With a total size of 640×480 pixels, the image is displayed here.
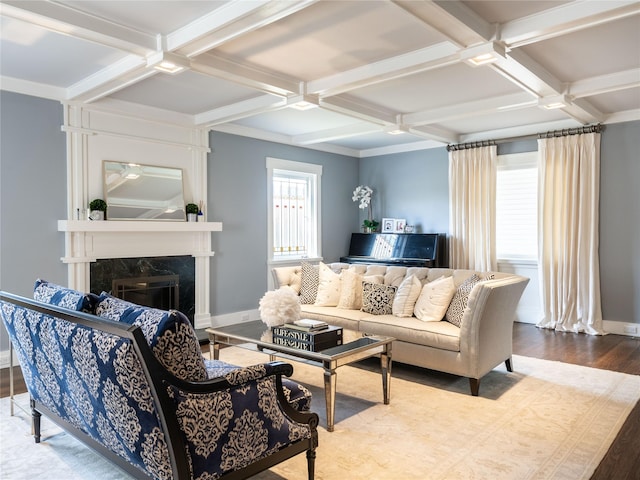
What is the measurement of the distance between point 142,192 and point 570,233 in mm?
5033

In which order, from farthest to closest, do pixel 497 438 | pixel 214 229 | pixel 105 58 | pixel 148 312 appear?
1. pixel 214 229
2. pixel 105 58
3. pixel 497 438
4. pixel 148 312

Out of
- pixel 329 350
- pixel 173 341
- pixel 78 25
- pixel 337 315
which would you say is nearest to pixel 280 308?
pixel 329 350

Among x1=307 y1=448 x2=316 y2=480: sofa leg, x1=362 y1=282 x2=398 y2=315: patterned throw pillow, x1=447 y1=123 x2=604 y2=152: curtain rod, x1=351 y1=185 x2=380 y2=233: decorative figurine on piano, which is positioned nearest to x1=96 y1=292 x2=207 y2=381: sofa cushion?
x1=307 y1=448 x2=316 y2=480: sofa leg

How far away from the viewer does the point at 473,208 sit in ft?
21.2

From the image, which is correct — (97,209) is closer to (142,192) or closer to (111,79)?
(142,192)

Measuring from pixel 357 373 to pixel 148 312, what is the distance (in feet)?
8.51

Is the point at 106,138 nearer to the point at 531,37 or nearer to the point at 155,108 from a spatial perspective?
the point at 155,108

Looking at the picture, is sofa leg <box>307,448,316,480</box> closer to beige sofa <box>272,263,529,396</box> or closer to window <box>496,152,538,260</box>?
beige sofa <box>272,263,529,396</box>

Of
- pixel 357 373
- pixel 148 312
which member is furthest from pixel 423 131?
pixel 148 312

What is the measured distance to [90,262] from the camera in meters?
4.62

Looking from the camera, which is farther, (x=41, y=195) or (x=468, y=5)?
(x=41, y=195)

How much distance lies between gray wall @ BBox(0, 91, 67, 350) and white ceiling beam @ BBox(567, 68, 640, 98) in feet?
16.0

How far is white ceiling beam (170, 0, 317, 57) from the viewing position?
8.44 feet

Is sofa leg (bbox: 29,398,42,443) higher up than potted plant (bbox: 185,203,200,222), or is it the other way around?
potted plant (bbox: 185,203,200,222)
